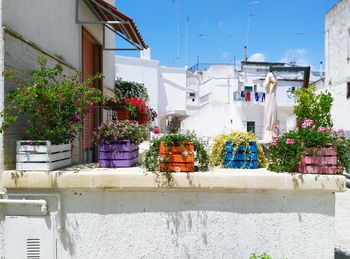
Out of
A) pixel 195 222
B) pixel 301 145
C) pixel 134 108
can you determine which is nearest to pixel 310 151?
pixel 301 145

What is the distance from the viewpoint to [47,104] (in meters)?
4.15

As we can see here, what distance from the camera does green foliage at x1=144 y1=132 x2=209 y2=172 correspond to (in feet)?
14.4

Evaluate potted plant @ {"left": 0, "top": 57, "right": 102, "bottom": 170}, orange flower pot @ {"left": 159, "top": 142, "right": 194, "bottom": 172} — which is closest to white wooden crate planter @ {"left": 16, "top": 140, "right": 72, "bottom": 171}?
potted plant @ {"left": 0, "top": 57, "right": 102, "bottom": 170}

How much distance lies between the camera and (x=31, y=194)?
163 inches

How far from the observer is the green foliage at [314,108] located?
502 centimetres

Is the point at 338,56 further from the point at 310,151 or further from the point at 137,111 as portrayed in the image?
the point at 310,151

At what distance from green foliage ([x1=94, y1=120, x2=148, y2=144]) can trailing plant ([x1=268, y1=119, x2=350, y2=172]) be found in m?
1.67

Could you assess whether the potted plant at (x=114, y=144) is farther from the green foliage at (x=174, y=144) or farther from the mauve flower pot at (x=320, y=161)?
the mauve flower pot at (x=320, y=161)

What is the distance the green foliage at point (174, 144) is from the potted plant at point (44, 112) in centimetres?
85

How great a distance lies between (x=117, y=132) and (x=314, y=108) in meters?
2.58

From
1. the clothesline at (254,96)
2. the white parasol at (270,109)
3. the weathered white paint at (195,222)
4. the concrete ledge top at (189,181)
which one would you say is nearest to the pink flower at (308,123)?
the concrete ledge top at (189,181)

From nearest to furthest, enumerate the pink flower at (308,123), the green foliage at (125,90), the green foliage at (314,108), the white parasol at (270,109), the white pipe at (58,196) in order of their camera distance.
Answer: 1. the white pipe at (58,196)
2. the pink flower at (308,123)
3. the green foliage at (314,108)
4. the white parasol at (270,109)
5. the green foliage at (125,90)

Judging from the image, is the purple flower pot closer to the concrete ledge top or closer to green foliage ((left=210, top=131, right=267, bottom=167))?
the concrete ledge top

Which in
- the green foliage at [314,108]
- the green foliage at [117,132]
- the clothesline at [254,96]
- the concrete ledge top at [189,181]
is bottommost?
the concrete ledge top at [189,181]
